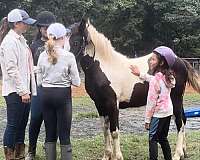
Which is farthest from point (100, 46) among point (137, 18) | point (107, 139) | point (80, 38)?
point (137, 18)

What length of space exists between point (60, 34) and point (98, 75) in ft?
4.65

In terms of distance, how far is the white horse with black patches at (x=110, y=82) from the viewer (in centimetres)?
600

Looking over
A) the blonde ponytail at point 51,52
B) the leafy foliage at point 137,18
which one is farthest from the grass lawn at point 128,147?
the leafy foliage at point 137,18

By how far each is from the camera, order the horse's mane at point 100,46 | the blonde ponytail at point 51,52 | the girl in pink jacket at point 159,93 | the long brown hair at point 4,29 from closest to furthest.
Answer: the blonde ponytail at point 51,52 < the girl in pink jacket at point 159,93 < the long brown hair at point 4,29 < the horse's mane at point 100,46

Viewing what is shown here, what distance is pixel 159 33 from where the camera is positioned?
106 ft

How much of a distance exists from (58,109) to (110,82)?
144 centimetres

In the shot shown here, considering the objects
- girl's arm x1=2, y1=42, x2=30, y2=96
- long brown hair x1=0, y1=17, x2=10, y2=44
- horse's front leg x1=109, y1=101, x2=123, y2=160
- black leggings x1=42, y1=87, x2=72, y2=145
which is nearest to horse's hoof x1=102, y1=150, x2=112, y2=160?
horse's front leg x1=109, y1=101, x2=123, y2=160

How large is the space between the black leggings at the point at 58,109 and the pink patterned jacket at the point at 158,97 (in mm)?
959

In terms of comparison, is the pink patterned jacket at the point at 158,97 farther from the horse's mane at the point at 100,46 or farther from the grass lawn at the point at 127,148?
the grass lawn at the point at 127,148

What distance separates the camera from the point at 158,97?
513cm

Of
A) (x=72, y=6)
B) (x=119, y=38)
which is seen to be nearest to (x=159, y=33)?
(x=119, y=38)

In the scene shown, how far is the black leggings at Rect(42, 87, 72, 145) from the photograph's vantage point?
478 cm

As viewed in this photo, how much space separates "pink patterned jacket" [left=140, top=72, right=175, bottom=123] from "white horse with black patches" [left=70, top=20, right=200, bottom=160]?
39.4 inches

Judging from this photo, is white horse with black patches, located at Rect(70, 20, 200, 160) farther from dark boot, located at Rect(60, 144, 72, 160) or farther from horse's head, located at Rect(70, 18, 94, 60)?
dark boot, located at Rect(60, 144, 72, 160)
